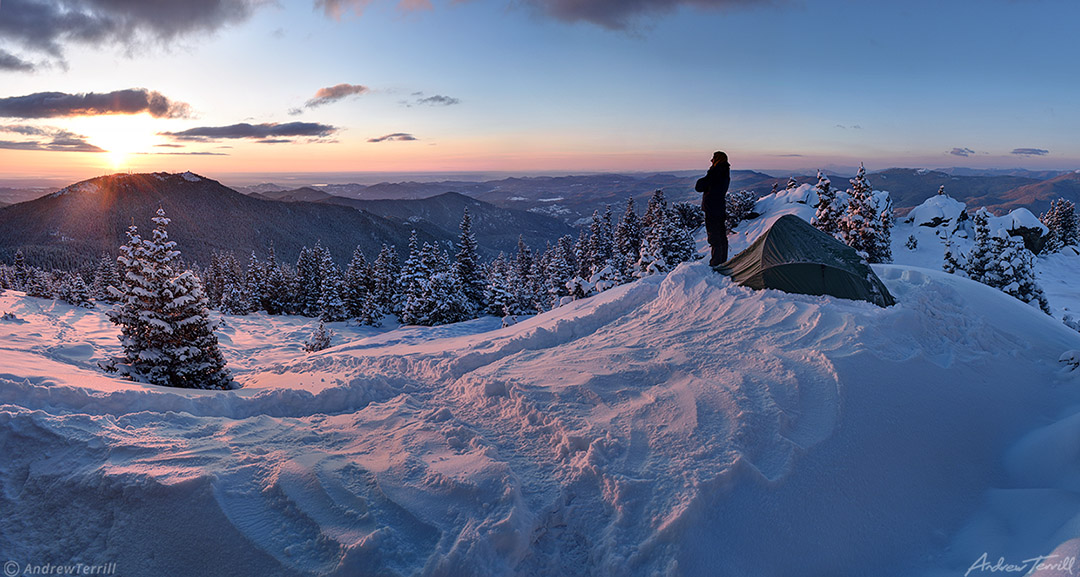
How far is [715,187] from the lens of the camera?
11406mm

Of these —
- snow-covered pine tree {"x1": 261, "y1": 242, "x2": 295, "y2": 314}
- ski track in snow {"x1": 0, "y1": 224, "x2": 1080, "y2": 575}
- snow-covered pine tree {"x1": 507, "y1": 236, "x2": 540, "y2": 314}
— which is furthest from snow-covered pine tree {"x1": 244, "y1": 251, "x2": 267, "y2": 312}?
ski track in snow {"x1": 0, "y1": 224, "x2": 1080, "y2": 575}

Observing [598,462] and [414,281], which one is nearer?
[598,462]

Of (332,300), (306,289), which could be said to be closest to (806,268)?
(332,300)

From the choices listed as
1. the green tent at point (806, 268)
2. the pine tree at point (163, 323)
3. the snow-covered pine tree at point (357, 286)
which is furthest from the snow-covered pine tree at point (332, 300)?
the green tent at point (806, 268)

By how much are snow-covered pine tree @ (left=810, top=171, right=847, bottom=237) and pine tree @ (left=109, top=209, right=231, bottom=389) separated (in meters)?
40.5

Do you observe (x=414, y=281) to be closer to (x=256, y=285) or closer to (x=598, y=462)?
(x=256, y=285)

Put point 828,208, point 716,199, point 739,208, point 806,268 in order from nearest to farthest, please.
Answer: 1. point 806,268
2. point 716,199
3. point 828,208
4. point 739,208

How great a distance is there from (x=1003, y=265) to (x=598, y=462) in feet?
81.4

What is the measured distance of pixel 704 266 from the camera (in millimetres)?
11219

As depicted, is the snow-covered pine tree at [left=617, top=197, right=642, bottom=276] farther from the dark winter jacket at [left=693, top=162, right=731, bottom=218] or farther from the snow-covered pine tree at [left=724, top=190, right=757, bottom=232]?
the dark winter jacket at [left=693, top=162, right=731, bottom=218]

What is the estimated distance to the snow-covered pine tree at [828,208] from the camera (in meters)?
35.8

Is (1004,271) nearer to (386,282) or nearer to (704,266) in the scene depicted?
(704,266)

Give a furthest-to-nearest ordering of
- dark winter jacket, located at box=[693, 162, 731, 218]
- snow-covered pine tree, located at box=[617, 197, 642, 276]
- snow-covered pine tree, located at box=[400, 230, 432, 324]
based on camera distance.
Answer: snow-covered pine tree, located at box=[617, 197, 642, 276], snow-covered pine tree, located at box=[400, 230, 432, 324], dark winter jacket, located at box=[693, 162, 731, 218]

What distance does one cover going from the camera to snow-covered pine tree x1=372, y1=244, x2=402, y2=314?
40544mm
